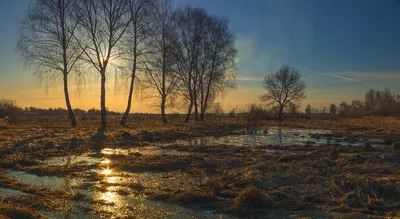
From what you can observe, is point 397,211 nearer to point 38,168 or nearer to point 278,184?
point 278,184

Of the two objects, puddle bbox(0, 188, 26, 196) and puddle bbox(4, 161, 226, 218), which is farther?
puddle bbox(0, 188, 26, 196)

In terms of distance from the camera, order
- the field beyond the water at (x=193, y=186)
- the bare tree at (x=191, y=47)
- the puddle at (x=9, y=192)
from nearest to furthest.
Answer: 1. the field beyond the water at (x=193, y=186)
2. the puddle at (x=9, y=192)
3. the bare tree at (x=191, y=47)

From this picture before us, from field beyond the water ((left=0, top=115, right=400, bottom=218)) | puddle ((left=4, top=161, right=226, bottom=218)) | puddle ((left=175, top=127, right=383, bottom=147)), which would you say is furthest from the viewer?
puddle ((left=175, top=127, right=383, bottom=147))

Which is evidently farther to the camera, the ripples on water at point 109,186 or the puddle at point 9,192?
the puddle at point 9,192

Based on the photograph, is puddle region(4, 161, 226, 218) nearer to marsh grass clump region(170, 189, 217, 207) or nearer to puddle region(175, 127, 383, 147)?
marsh grass clump region(170, 189, 217, 207)

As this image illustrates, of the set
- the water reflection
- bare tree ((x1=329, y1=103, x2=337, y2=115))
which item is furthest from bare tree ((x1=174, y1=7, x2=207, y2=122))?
bare tree ((x1=329, y1=103, x2=337, y2=115))

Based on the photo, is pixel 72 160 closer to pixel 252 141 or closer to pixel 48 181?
pixel 48 181

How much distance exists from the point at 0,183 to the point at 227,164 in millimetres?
6229

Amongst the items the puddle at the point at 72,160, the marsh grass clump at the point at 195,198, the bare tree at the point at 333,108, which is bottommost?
the marsh grass clump at the point at 195,198

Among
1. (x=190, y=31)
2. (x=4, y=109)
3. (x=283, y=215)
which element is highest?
(x=190, y=31)

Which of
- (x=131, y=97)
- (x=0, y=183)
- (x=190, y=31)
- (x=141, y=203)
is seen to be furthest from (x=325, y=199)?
(x=190, y=31)

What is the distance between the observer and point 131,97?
27594mm

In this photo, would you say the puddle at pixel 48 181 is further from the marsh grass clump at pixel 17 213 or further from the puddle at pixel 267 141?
the puddle at pixel 267 141

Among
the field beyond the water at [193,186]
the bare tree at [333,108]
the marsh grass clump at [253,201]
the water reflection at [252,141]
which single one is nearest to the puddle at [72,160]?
the field beyond the water at [193,186]
